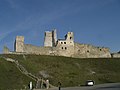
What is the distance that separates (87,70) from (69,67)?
4.36 meters

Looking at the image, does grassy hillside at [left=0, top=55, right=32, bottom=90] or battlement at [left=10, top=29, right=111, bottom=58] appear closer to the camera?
grassy hillside at [left=0, top=55, right=32, bottom=90]

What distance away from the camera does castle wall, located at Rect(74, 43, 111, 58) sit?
349 ft

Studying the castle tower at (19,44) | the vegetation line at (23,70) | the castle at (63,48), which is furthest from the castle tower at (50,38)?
the vegetation line at (23,70)

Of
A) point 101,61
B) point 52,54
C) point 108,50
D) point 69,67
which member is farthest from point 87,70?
point 108,50

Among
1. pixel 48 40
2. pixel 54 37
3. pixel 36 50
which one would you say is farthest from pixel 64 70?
pixel 48 40

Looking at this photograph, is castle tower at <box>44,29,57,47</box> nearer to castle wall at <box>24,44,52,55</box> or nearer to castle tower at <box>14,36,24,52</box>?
castle wall at <box>24,44,52,55</box>

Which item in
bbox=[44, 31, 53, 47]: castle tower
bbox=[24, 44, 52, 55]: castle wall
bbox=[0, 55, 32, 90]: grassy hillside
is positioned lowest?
bbox=[0, 55, 32, 90]: grassy hillside

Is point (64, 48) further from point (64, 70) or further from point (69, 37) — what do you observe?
point (64, 70)

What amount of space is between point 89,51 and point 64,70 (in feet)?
102

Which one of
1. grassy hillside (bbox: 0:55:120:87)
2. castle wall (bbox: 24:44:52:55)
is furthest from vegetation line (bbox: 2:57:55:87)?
castle wall (bbox: 24:44:52:55)

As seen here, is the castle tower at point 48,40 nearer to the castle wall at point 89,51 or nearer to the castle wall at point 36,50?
the castle wall at point 36,50

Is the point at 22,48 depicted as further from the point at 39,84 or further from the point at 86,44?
the point at 39,84

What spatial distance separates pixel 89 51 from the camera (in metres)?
107

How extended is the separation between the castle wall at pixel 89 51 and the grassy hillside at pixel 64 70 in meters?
10.7
